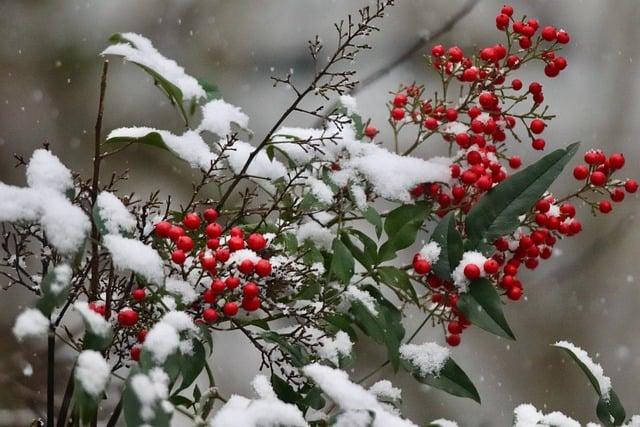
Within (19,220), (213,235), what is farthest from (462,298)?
(19,220)

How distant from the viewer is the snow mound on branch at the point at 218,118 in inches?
26.1

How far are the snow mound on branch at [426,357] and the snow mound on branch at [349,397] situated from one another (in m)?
0.11

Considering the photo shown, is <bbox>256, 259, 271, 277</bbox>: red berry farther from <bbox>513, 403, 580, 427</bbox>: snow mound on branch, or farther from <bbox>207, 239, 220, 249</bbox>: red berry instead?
<bbox>513, 403, 580, 427</bbox>: snow mound on branch

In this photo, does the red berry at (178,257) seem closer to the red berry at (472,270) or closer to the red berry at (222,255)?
the red berry at (222,255)

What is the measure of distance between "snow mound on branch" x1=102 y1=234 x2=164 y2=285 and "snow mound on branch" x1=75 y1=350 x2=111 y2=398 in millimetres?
68

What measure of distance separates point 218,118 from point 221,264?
0.15 m

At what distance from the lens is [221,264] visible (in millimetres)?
582

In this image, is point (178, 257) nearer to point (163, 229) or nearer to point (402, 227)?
point (163, 229)

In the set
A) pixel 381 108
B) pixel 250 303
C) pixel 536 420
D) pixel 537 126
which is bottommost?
pixel 536 420

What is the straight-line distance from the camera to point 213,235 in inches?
23.0

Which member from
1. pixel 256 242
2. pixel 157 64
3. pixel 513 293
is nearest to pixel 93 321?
pixel 256 242

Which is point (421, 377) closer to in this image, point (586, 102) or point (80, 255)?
point (80, 255)

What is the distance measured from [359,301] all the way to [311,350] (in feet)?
0.20

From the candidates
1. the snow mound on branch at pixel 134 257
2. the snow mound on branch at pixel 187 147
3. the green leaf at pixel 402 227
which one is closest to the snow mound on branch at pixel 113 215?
the snow mound on branch at pixel 134 257
